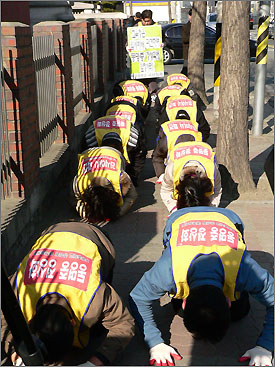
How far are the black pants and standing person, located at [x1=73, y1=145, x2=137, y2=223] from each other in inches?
75.0

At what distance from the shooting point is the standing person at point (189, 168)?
5.96 metres

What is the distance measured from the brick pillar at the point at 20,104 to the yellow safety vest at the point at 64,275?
81.7 inches

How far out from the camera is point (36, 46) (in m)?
6.78

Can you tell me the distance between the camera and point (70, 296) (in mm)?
3535

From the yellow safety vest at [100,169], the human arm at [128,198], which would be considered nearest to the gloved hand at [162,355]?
the yellow safety vest at [100,169]

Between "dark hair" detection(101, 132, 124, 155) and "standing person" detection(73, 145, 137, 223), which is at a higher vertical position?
"dark hair" detection(101, 132, 124, 155)

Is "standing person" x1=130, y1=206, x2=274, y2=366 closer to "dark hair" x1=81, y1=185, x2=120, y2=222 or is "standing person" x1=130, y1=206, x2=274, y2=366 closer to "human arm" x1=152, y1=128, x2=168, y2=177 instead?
"dark hair" x1=81, y1=185, x2=120, y2=222

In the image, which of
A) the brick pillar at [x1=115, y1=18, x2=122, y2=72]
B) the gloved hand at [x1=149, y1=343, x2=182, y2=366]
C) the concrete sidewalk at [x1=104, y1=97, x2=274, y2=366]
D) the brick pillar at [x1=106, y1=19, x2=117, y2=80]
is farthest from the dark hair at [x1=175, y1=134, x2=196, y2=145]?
the brick pillar at [x1=115, y1=18, x2=122, y2=72]

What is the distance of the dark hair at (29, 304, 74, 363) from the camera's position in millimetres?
3182

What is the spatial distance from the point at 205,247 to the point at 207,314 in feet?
2.22

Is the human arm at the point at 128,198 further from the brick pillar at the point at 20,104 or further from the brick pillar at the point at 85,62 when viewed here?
the brick pillar at the point at 85,62

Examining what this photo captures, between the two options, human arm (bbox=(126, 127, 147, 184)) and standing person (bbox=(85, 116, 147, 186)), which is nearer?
standing person (bbox=(85, 116, 147, 186))

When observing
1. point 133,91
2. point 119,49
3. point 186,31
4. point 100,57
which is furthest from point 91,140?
point 119,49

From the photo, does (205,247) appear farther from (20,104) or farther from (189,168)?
(20,104)
